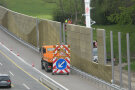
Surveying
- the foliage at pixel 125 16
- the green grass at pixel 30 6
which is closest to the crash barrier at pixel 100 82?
the foliage at pixel 125 16

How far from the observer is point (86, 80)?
40344 mm

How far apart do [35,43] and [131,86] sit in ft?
94.2

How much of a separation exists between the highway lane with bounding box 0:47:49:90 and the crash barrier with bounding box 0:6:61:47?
5692 mm

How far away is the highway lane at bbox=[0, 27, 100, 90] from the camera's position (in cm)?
3772

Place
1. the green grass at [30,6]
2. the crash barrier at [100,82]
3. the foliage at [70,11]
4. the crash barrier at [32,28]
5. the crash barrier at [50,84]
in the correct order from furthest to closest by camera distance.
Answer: the green grass at [30,6] < the foliage at [70,11] < the crash barrier at [32,28] < the crash barrier at [50,84] < the crash barrier at [100,82]

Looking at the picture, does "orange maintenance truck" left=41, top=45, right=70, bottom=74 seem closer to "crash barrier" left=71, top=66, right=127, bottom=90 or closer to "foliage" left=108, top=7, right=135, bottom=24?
"crash barrier" left=71, top=66, right=127, bottom=90

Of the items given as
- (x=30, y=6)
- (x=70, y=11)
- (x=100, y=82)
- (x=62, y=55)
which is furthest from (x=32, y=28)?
(x=30, y=6)

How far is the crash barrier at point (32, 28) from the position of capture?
5366cm

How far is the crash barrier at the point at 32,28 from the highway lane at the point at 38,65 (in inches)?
56.7

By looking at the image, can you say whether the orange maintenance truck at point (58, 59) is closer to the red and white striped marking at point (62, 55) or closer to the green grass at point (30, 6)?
the red and white striped marking at point (62, 55)

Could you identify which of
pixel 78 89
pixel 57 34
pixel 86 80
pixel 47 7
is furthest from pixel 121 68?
pixel 47 7

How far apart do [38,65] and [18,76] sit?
239 inches

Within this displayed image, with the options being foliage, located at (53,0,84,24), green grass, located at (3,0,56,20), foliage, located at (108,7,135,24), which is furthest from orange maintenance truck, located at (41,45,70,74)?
green grass, located at (3,0,56,20)

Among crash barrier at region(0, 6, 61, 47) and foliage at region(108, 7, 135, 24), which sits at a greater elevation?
foliage at region(108, 7, 135, 24)
